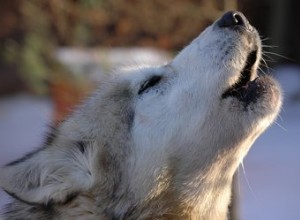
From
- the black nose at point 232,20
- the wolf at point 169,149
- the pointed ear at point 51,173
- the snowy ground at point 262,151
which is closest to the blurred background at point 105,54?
the snowy ground at point 262,151

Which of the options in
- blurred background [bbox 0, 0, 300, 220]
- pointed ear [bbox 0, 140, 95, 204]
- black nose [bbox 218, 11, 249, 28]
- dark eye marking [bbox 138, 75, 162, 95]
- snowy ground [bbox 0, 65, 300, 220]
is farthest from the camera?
snowy ground [bbox 0, 65, 300, 220]

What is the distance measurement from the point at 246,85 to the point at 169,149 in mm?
476

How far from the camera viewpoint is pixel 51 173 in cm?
376

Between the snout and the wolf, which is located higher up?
the snout

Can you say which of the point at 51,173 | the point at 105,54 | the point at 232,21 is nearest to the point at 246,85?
the point at 232,21

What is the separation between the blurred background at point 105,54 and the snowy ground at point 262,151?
0.03 ft

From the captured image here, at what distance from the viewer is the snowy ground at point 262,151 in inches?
307

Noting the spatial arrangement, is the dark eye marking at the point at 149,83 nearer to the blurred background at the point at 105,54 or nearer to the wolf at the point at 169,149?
the wolf at the point at 169,149

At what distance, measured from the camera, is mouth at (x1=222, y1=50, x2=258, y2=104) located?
374cm

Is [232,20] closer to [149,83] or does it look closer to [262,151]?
[149,83]

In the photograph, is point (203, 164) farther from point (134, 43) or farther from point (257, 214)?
point (134, 43)

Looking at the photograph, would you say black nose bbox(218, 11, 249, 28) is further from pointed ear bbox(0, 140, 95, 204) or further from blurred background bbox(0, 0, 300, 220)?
blurred background bbox(0, 0, 300, 220)

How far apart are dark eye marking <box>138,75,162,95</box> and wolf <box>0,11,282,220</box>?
9cm

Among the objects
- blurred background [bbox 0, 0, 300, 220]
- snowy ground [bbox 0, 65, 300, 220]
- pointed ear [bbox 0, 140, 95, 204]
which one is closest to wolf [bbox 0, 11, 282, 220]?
pointed ear [bbox 0, 140, 95, 204]
